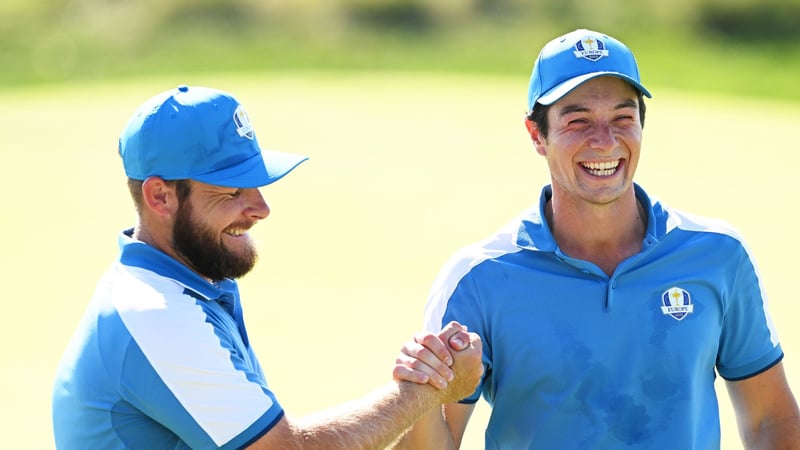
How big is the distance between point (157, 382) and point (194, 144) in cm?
86

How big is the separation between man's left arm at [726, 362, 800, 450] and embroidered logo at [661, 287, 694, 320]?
1.29 feet

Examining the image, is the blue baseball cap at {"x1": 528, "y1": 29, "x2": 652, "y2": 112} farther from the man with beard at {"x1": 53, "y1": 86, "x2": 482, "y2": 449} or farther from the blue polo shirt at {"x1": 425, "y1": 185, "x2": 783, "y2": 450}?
the man with beard at {"x1": 53, "y1": 86, "x2": 482, "y2": 449}

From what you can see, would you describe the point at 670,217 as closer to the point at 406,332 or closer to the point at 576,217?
the point at 576,217

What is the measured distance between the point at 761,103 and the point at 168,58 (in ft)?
39.5

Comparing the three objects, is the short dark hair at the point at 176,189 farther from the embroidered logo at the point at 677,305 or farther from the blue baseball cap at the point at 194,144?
the embroidered logo at the point at 677,305

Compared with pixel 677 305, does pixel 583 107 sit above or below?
above

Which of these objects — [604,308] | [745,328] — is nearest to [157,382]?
[604,308]

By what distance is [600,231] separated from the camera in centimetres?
483

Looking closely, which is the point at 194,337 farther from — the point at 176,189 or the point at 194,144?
the point at 194,144

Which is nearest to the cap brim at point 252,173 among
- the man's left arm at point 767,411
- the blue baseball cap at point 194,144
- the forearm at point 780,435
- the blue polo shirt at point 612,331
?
the blue baseball cap at point 194,144

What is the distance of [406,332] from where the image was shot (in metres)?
11.1

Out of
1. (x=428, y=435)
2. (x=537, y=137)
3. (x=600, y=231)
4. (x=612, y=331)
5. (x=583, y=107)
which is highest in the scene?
(x=583, y=107)

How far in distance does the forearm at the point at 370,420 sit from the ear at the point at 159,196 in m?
0.85

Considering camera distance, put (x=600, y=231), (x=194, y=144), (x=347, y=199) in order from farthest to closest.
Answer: (x=347, y=199) → (x=600, y=231) → (x=194, y=144)
